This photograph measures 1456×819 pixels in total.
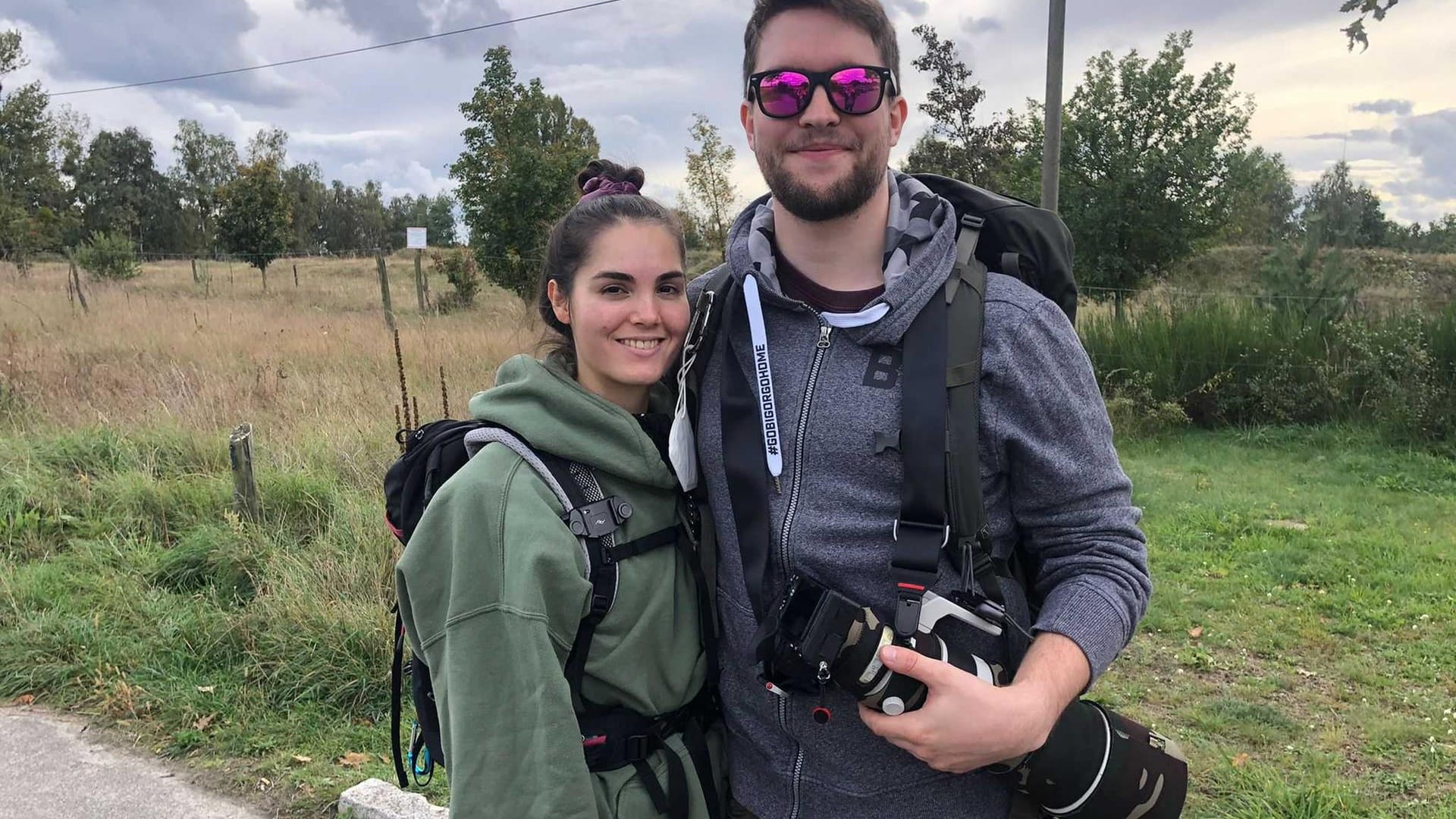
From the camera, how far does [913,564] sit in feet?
4.99

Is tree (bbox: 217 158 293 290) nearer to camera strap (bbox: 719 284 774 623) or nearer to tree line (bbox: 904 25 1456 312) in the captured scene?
tree line (bbox: 904 25 1456 312)

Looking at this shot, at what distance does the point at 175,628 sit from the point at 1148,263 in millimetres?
14197

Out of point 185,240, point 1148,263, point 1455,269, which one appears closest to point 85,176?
point 185,240

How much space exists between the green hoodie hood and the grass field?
5.03ft

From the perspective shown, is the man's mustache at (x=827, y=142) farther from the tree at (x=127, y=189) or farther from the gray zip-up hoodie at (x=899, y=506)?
the tree at (x=127, y=189)

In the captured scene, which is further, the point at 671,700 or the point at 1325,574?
the point at 1325,574

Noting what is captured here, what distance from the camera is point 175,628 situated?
4.50 metres

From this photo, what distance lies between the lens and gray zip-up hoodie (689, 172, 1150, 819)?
1.59 meters

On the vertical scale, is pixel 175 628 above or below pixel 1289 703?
above

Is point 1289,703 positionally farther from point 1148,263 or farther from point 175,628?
point 1148,263

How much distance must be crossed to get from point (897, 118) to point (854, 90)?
193 mm

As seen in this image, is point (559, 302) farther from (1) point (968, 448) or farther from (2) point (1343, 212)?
(2) point (1343, 212)

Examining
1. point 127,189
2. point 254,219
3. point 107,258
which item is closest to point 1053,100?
point 107,258

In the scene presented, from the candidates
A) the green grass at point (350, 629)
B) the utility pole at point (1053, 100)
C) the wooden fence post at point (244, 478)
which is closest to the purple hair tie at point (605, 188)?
the green grass at point (350, 629)
